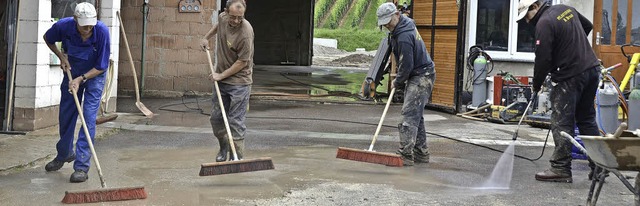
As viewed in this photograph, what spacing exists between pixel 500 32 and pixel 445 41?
1688mm

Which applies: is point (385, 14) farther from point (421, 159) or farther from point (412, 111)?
→ point (421, 159)

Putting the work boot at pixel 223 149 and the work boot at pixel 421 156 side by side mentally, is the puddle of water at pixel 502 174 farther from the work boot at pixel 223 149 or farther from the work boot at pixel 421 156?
the work boot at pixel 223 149

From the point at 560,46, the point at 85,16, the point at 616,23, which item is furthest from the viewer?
the point at 616,23

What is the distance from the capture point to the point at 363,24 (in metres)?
63.1

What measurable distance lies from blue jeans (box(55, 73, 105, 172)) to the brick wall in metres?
8.41

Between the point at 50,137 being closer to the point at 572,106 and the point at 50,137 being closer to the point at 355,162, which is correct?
the point at 355,162

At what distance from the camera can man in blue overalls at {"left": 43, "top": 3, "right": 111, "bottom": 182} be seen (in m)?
7.66

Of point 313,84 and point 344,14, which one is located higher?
point 344,14

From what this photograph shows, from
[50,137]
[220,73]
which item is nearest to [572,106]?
[220,73]

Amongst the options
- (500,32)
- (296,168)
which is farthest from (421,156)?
(500,32)

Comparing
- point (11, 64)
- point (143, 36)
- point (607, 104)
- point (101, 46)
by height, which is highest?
point (143, 36)

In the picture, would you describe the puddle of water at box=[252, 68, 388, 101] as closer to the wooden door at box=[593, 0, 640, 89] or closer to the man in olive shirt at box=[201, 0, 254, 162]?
the wooden door at box=[593, 0, 640, 89]

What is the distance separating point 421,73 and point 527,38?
762cm

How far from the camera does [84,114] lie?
776 centimetres
